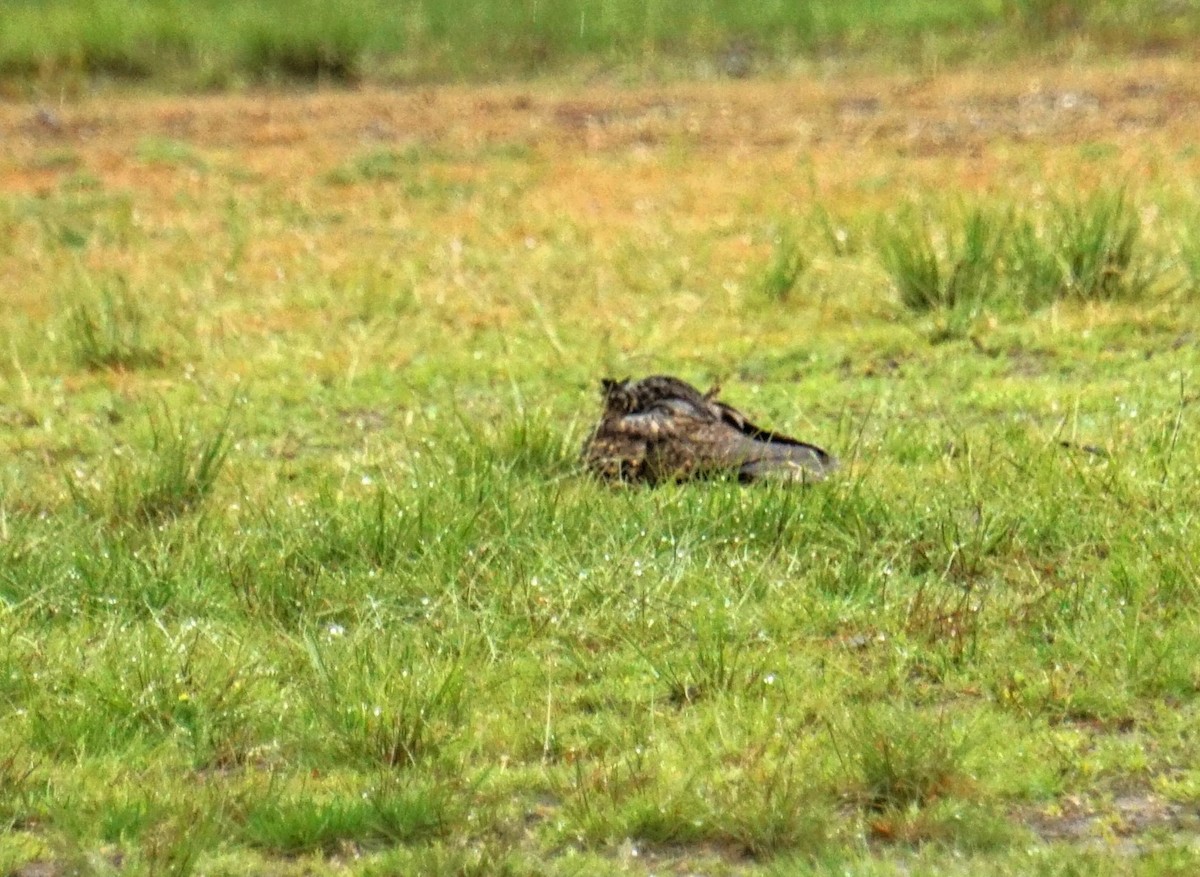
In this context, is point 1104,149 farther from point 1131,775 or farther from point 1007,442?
point 1131,775

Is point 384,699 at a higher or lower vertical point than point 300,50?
higher

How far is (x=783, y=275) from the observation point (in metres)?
9.87

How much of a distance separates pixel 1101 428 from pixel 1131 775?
9.13 ft

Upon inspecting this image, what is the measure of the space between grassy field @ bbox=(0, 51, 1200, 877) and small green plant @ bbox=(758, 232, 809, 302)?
0.02 metres

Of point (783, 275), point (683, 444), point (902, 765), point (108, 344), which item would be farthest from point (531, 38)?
point (902, 765)

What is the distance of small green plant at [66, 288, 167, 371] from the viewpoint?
912 cm

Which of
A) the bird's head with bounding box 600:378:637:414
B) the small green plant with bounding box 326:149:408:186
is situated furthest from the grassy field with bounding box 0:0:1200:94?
the bird's head with bounding box 600:378:637:414

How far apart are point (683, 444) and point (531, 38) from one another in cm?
1314

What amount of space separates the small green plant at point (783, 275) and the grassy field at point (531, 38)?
8538 mm

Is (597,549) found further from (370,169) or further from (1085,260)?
(370,169)

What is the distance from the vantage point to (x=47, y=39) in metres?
18.7

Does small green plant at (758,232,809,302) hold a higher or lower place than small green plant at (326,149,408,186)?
higher

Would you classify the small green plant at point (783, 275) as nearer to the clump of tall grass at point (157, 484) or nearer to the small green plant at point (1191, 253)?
the small green plant at point (1191, 253)

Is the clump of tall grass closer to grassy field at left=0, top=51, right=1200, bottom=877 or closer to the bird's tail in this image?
grassy field at left=0, top=51, right=1200, bottom=877
